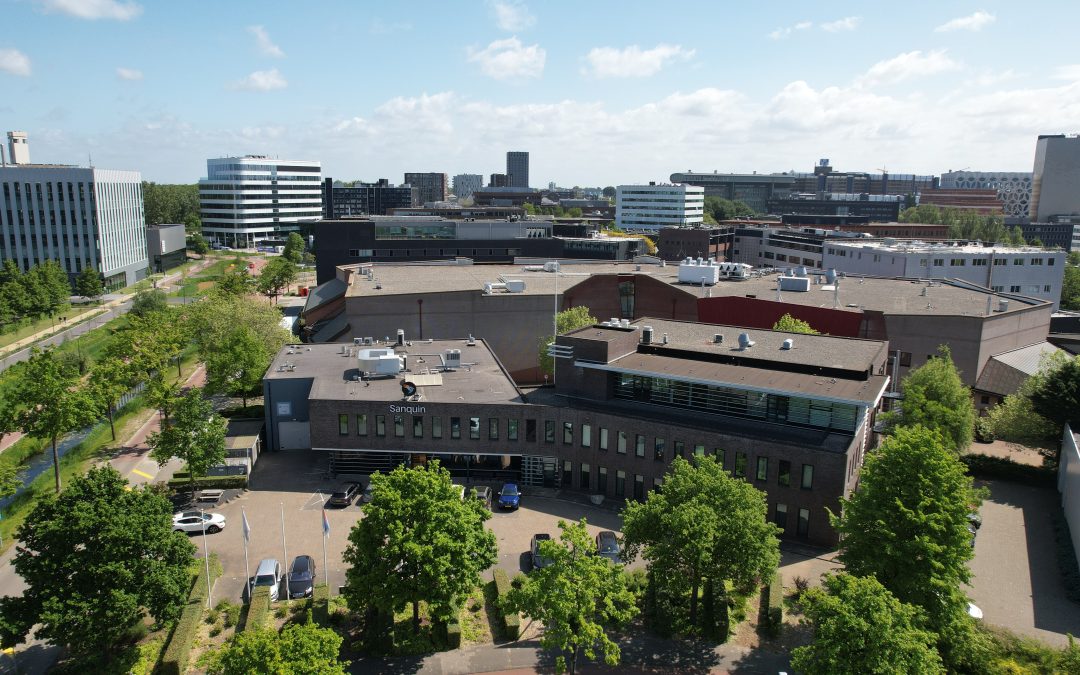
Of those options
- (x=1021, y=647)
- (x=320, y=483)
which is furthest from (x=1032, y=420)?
(x=320, y=483)

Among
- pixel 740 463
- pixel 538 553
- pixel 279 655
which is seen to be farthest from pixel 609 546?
pixel 279 655

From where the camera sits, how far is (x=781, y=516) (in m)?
42.6

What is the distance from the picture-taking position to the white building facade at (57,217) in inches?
4840

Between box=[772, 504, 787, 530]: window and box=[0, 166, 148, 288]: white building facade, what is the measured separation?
122 meters

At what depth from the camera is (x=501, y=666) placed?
102 ft

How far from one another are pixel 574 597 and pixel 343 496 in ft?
73.1

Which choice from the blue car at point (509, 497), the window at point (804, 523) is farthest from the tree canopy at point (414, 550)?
the window at point (804, 523)

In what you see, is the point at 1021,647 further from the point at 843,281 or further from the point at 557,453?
the point at 843,281

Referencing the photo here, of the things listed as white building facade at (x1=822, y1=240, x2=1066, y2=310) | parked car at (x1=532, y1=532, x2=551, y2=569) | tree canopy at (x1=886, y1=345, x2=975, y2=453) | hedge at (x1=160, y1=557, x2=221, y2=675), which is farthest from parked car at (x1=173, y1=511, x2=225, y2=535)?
white building facade at (x1=822, y1=240, x2=1066, y2=310)

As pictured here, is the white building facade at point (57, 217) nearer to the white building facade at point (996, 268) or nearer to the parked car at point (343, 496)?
the parked car at point (343, 496)

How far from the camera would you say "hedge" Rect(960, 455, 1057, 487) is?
51.2 metres

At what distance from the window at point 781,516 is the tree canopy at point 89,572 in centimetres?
3017

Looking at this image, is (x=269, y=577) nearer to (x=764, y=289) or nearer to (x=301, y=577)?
(x=301, y=577)

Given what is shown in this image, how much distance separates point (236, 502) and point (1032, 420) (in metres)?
52.7
